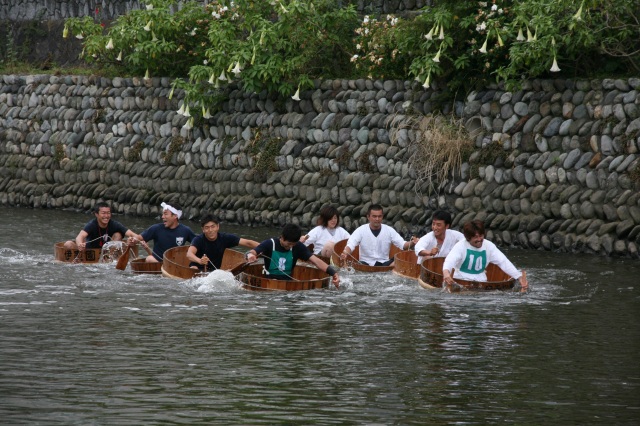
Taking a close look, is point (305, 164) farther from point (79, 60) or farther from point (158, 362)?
point (158, 362)

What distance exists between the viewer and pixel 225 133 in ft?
94.6

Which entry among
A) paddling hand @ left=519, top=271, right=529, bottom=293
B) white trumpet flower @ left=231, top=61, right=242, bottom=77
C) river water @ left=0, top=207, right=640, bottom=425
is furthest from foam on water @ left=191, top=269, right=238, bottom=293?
white trumpet flower @ left=231, top=61, right=242, bottom=77

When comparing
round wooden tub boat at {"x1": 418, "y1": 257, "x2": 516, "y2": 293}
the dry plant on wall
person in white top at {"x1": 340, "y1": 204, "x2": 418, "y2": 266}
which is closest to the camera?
round wooden tub boat at {"x1": 418, "y1": 257, "x2": 516, "y2": 293}

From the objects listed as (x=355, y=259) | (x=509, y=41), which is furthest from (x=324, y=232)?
(x=509, y=41)

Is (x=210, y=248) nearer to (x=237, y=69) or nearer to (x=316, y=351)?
(x=316, y=351)

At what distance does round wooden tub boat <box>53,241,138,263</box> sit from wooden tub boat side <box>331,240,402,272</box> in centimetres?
302

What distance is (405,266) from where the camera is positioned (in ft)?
62.2

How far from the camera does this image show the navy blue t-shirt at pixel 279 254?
17.7 m

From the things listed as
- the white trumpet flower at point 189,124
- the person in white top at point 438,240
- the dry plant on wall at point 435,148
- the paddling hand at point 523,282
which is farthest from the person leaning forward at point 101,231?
the white trumpet flower at point 189,124

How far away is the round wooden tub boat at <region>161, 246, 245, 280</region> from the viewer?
60.4 feet

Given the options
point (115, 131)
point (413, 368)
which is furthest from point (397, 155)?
point (413, 368)

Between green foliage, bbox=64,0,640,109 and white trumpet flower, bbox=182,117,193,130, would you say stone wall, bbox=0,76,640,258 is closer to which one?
white trumpet flower, bbox=182,117,193,130

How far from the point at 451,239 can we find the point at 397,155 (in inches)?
244

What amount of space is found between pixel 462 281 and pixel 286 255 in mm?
2357
